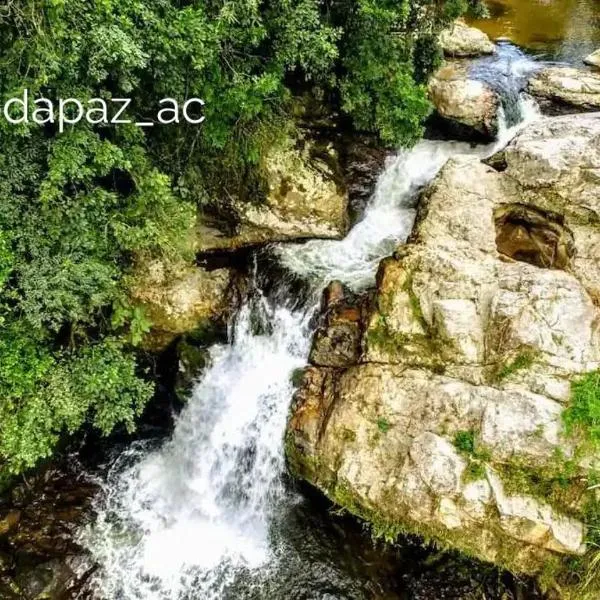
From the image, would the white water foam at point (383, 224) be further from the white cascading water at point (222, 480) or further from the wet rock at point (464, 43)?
the wet rock at point (464, 43)

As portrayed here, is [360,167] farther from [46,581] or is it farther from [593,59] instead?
[46,581]

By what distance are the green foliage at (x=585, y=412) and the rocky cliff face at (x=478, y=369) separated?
0.11 meters

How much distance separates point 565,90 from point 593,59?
8.98ft

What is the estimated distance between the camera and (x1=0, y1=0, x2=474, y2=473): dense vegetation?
6484 mm

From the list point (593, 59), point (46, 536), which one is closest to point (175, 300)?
point (46, 536)

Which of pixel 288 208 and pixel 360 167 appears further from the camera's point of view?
pixel 360 167

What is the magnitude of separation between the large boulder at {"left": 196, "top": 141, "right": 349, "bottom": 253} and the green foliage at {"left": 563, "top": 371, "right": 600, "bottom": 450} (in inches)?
217

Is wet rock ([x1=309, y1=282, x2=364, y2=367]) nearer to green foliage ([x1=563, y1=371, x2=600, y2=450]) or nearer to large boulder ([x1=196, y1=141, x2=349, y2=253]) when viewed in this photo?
large boulder ([x1=196, y1=141, x2=349, y2=253])

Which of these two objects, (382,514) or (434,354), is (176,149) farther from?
(382,514)

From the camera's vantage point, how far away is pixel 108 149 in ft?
23.3

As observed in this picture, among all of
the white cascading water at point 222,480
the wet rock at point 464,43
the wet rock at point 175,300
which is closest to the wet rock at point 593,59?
the wet rock at point 464,43

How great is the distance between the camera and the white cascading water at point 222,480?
797 cm

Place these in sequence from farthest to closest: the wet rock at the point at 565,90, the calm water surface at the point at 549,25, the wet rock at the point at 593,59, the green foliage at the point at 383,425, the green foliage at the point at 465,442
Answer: the calm water surface at the point at 549,25 < the wet rock at the point at 593,59 < the wet rock at the point at 565,90 < the green foliage at the point at 383,425 < the green foliage at the point at 465,442

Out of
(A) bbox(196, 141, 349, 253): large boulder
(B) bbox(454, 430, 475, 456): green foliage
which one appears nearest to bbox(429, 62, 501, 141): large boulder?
(A) bbox(196, 141, 349, 253): large boulder
